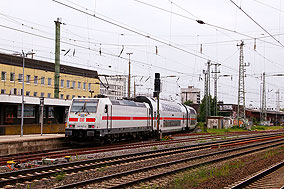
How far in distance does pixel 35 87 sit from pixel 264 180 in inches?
1913

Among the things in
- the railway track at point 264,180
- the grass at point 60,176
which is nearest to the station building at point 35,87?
the grass at point 60,176

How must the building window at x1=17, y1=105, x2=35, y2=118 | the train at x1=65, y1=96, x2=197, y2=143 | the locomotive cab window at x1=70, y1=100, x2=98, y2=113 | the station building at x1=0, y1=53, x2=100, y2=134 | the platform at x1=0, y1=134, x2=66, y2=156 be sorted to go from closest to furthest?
the platform at x1=0, y1=134, x2=66, y2=156, the train at x1=65, y1=96, x2=197, y2=143, the locomotive cab window at x1=70, y1=100, x2=98, y2=113, the station building at x1=0, y1=53, x2=100, y2=134, the building window at x1=17, y1=105, x2=35, y2=118

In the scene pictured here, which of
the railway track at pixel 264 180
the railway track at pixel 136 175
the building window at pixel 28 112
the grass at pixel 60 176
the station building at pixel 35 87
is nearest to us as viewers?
the railway track at pixel 136 175

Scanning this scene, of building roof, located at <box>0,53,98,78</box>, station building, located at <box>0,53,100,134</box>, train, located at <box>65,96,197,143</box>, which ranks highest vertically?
building roof, located at <box>0,53,98,78</box>

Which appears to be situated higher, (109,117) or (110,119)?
(109,117)

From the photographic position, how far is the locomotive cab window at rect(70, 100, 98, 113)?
22.0 metres

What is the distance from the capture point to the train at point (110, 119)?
21.7 meters

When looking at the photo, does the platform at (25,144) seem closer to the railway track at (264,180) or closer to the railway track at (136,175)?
the railway track at (136,175)

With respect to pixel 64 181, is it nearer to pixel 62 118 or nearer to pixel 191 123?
pixel 62 118

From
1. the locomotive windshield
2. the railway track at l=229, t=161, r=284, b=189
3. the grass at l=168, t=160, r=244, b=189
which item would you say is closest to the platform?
the locomotive windshield

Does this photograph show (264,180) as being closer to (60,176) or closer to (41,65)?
(60,176)

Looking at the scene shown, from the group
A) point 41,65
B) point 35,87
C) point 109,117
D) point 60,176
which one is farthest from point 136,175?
point 41,65

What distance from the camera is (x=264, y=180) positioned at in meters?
11.7

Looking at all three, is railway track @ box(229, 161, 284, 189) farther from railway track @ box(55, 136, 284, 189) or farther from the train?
the train
